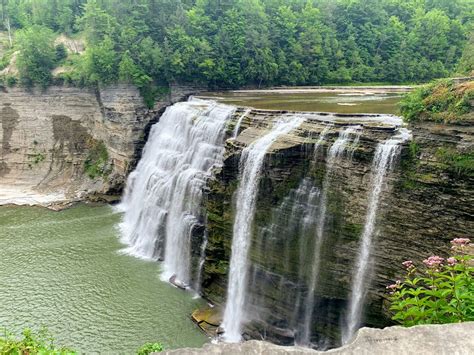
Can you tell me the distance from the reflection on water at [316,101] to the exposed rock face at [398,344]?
18616 mm

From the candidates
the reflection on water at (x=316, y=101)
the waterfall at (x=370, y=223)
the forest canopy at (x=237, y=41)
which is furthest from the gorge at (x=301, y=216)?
the forest canopy at (x=237, y=41)

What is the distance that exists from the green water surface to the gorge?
1400 millimetres

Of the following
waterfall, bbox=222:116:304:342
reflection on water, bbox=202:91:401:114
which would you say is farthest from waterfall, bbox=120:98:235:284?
reflection on water, bbox=202:91:401:114

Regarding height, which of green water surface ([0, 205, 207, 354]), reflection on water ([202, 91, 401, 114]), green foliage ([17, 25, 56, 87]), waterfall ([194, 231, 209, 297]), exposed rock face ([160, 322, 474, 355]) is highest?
green foliage ([17, 25, 56, 87])

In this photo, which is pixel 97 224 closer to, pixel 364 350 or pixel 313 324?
pixel 313 324

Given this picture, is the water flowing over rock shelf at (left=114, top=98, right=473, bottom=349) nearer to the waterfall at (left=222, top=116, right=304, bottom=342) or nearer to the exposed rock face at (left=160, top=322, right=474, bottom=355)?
the waterfall at (left=222, top=116, right=304, bottom=342)

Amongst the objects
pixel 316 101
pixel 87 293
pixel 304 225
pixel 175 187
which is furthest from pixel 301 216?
pixel 316 101

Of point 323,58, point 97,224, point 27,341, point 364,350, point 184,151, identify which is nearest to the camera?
point 364,350

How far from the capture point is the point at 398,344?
12.9ft

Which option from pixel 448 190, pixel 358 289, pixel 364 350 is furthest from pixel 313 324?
pixel 364 350

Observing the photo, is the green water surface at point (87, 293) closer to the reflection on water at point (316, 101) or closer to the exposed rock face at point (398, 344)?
the exposed rock face at point (398, 344)

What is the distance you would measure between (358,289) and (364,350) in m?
10.3

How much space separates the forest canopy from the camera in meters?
34.2

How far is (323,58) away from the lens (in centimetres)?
4150
